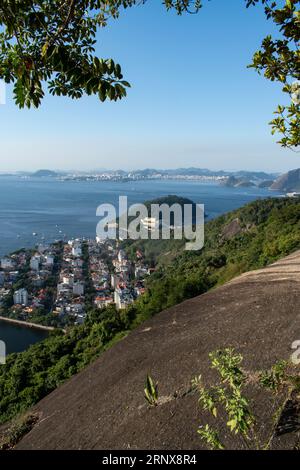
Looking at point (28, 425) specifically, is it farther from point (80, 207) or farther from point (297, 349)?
point (80, 207)

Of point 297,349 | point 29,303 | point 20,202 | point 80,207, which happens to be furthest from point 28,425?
point 20,202

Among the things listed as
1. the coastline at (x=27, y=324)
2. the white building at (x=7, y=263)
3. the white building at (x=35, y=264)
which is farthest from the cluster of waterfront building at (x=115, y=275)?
the white building at (x=7, y=263)

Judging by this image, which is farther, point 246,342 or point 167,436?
point 246,342

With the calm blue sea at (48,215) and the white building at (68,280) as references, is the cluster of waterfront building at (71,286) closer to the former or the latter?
the white building at (68,280)

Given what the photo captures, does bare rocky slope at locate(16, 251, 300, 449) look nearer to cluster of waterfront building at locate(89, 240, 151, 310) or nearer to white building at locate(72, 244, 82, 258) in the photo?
cluster of waterfront building at locate(89, 240, 151, 310)

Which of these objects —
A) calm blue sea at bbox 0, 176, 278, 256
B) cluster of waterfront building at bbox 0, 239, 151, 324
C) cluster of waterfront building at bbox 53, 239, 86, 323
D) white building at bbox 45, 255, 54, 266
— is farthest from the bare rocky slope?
calm blue sea at bbox 0, 176, 278, 256

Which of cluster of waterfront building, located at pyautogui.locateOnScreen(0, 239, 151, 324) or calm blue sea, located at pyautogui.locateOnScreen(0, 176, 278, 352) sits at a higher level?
calm blue sea, located at pyautogui.locateOnScreen(0, 176, 278, 352)
